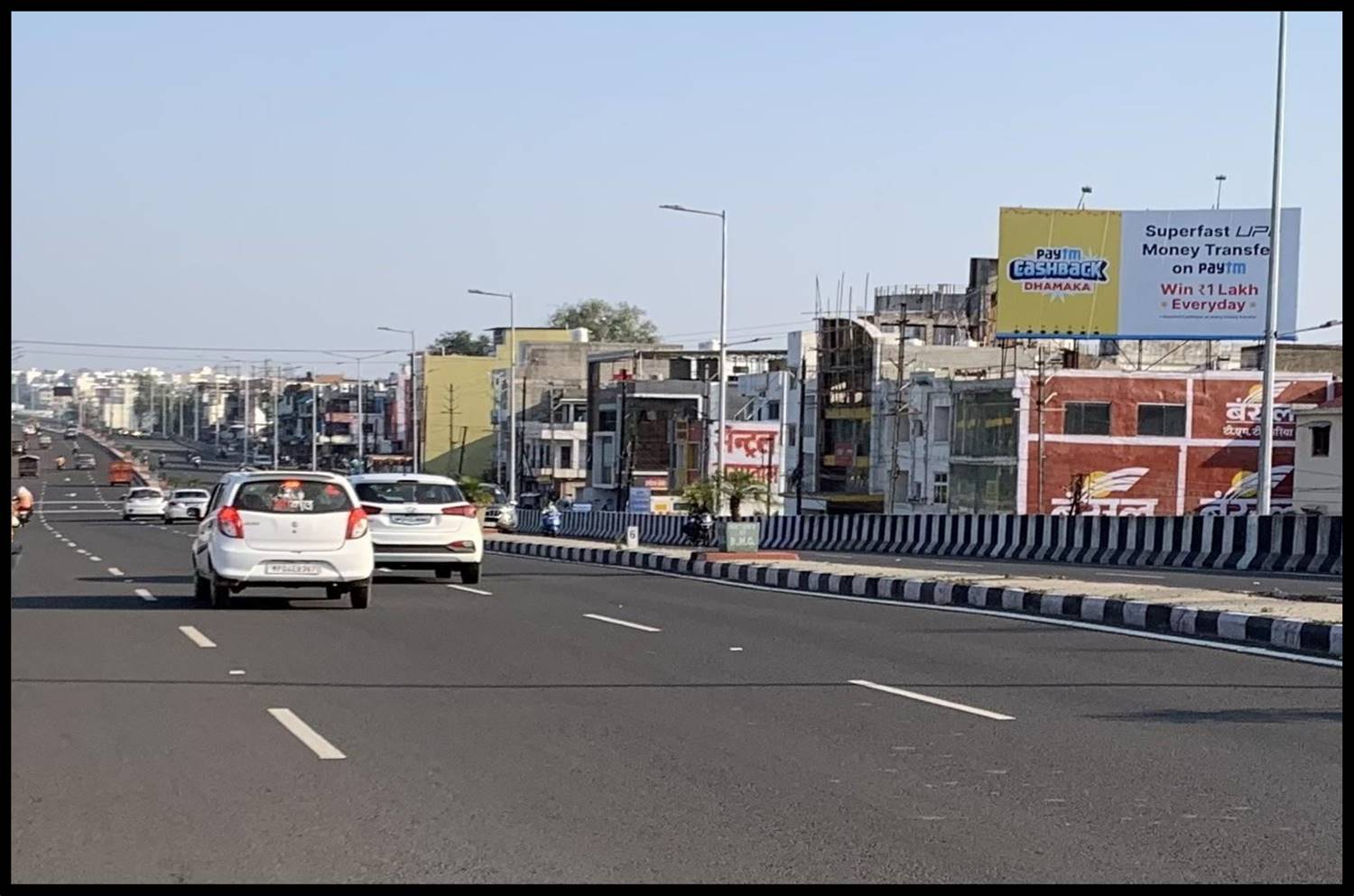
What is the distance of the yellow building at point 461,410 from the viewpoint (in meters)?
137

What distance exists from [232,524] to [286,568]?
73cm

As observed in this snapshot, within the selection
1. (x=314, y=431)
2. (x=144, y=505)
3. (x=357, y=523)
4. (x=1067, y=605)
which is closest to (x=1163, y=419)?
(x=144, y=505)

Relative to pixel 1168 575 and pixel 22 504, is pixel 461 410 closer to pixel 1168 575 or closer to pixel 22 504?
pixel 1168 575

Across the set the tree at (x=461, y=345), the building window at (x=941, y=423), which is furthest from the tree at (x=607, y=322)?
the building window at (x=941, y=423)

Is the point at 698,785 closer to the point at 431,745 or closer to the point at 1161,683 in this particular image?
the point at 431,745

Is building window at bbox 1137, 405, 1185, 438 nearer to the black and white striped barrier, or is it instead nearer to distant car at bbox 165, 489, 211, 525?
the black and white striped barrier

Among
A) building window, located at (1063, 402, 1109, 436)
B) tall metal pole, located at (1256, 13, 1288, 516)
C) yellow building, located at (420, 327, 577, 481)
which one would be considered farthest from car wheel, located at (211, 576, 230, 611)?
yellow building, located at (420, 327, 577, 481)

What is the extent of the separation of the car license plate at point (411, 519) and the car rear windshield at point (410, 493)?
0.61 ft

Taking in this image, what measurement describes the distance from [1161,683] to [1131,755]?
3532mm

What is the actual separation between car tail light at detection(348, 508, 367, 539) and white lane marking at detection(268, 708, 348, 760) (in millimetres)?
8322

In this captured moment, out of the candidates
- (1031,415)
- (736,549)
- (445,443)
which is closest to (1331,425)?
(1031,415)

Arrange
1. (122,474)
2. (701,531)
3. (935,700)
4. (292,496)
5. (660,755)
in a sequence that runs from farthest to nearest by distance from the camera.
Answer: (122,474) < (701,531) < (292,496) < (935,700) < (660,755)

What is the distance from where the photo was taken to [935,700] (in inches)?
485

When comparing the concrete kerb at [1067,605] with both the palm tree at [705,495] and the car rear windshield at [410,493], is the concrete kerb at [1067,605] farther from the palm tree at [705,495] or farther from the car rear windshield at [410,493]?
the palm tree at [705,495]
